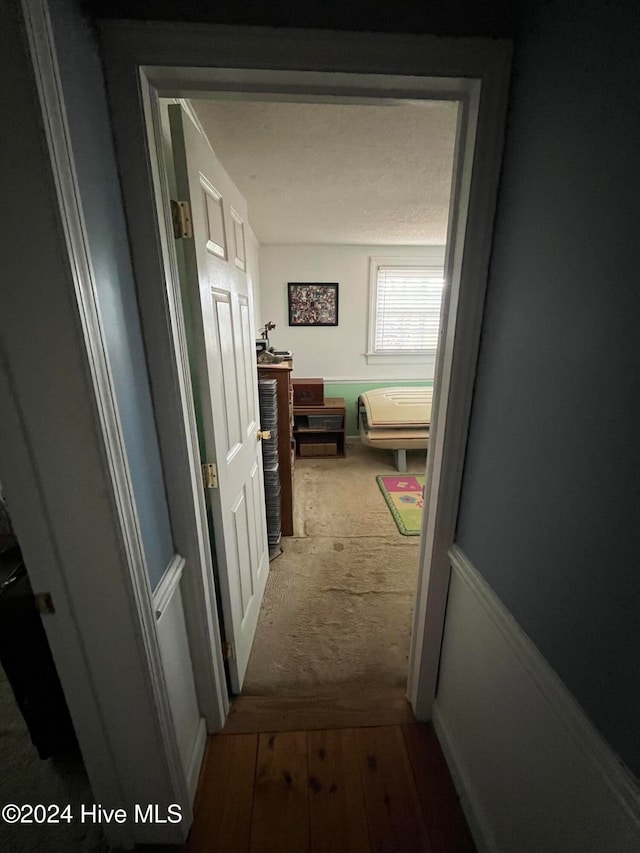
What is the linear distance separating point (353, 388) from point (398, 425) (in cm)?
97

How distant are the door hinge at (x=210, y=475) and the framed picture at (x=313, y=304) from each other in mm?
3179

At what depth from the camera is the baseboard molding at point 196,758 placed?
3.57ft

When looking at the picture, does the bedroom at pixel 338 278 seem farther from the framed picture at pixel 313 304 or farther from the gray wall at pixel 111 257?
the gray wall at pixel 111 257

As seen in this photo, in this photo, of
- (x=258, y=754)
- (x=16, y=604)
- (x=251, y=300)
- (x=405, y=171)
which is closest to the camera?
(x=16, y=604)

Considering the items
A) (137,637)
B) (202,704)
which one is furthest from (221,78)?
(202,704)

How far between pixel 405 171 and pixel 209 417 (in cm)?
176

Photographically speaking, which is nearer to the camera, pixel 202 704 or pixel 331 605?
pixel 202 704

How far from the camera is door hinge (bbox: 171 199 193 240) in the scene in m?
0.92

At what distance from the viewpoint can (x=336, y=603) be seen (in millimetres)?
1896

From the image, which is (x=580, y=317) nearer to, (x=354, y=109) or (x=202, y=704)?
(x=354, y=109)

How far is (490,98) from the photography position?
797mm

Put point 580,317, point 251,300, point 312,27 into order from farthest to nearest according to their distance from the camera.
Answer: point 251,300
point 312,27
point 580,317

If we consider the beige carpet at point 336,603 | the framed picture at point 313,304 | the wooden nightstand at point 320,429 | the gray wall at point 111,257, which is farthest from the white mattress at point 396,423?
the gray wall at point 111,257

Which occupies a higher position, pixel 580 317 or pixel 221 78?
pixel 221 78
